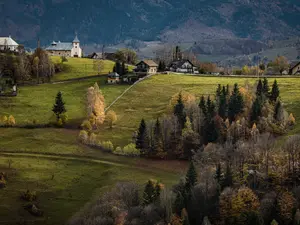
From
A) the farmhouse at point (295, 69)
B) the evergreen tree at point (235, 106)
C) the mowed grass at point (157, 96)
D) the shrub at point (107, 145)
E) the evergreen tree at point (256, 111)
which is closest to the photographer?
the shrub at point (107, 145)

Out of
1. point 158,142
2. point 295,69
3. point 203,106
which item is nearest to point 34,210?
point 158,142

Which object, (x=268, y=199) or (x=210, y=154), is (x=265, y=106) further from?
(x=268, y=199)

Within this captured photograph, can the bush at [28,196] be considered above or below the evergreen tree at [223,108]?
below

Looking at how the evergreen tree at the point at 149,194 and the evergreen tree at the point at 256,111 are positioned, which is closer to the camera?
the evergreen tree at the point at 149,194

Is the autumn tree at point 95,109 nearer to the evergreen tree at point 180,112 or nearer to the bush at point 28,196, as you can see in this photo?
the evergreen tree at point 180,112

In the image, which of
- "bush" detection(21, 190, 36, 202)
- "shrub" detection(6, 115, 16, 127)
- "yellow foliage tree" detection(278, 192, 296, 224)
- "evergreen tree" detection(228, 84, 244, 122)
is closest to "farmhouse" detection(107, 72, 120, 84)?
"shrub" detection(6, 115, 16, 127)

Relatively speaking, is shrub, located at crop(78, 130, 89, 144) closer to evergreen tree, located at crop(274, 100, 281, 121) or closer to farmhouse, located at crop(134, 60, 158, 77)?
evergreen tree, located at crop(274, 100, 281, 121)

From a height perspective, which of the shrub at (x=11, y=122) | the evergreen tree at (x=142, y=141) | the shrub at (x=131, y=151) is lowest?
the shrub at (x=131, y=151)

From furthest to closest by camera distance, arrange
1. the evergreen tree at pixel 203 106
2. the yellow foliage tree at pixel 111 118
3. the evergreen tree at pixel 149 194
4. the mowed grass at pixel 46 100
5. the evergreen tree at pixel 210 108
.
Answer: the mowed grass at pixel 46 100, the yellow foliage tree at pixel 111 118, the evergreen tree at pixel 203 106, the evergreen tree at pixel 210 108, the evergreen tree at pixel 149 194

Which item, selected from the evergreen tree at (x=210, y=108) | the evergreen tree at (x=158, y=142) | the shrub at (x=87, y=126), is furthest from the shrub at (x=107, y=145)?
the evergreen tree at (x=210, y=108)
